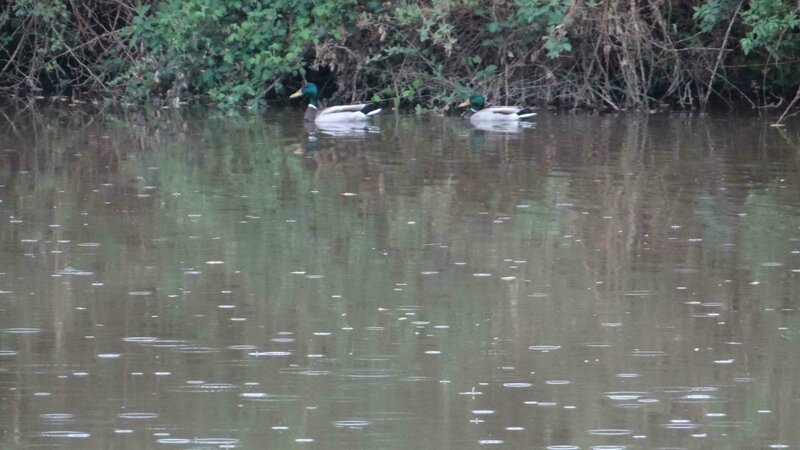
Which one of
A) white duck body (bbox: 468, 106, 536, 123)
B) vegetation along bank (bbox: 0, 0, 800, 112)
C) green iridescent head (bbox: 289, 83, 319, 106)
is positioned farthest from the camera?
green iridescent head (bbox: 289, 83, 319, 106)

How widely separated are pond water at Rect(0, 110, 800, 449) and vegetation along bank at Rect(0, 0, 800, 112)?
522 centimetres

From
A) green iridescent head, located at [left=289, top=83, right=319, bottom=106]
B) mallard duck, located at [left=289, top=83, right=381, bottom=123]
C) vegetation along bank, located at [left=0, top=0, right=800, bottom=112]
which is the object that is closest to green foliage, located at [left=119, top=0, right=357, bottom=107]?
vegetation along bank, located at [left=0, top=0, right=800, bottom=112]

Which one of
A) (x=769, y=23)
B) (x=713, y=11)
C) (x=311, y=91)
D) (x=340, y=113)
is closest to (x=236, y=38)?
(x=311, y=91)

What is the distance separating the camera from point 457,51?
907 inches

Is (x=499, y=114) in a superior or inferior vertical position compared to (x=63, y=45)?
inferior

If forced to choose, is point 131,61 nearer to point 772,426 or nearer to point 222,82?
point 222,82

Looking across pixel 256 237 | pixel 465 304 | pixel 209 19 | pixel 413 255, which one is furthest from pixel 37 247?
pixel 209 19

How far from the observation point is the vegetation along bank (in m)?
22.0

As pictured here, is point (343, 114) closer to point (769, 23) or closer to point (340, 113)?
point (340, 113)

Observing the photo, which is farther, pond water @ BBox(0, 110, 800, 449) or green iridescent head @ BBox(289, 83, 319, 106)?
green iridescent head @ BBox(289, 83, 319, 106)

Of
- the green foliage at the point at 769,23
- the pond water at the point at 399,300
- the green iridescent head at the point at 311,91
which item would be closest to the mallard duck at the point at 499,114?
the green iridescent head at the point at 311,91

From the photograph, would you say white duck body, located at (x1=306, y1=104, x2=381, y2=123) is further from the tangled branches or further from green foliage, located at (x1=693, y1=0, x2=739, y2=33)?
green foliage, located at (x1=693, y1=0, x2=739, y2=33)

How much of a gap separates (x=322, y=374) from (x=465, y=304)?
1.83m

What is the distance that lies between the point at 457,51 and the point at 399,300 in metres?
13.8
